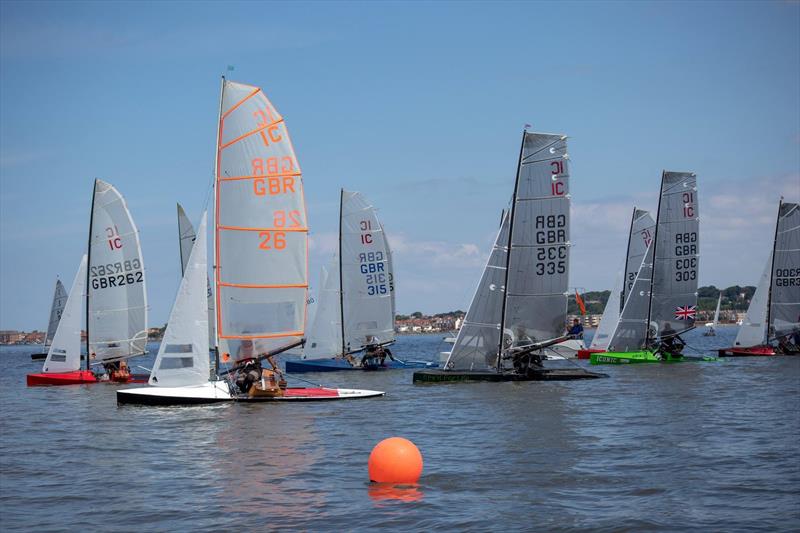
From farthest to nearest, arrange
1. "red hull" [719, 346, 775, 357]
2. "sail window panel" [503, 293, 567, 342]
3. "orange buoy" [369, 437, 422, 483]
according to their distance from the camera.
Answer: "red hull" [719, 346, 775, 357], "sail window panel" [503, 293, 567, 342], "orange buoy" [369, 437, 422, 483]

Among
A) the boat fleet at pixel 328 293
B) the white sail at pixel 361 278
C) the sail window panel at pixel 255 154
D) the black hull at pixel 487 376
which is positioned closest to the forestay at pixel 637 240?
the boat fleet at pixel 328 293

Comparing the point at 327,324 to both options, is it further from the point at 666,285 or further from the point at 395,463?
the point at 395,463

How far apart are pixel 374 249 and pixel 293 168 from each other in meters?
15.6

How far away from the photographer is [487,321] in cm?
3111

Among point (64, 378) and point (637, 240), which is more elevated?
point (637, 240)

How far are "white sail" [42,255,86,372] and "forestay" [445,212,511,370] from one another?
1246 cm

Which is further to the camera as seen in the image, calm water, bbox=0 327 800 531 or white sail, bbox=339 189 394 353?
white sail, bbox=339 189 394 353

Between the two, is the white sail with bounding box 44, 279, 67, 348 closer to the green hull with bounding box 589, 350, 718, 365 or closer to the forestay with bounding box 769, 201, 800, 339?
the green hull with bounding box 589, 350, 718, 365

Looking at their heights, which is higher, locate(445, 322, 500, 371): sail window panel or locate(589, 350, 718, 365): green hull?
locate(445, 322, 500, 371): sail window panel

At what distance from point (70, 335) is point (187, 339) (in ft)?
36.2

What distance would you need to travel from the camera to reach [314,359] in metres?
40.2

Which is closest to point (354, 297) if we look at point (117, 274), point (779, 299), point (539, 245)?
point (117, 274)

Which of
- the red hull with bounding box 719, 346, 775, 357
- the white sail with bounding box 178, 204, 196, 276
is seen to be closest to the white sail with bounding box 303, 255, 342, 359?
the white sail with bounding box 178, 204, 196, 276

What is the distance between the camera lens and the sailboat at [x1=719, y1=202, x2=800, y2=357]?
4869cm
